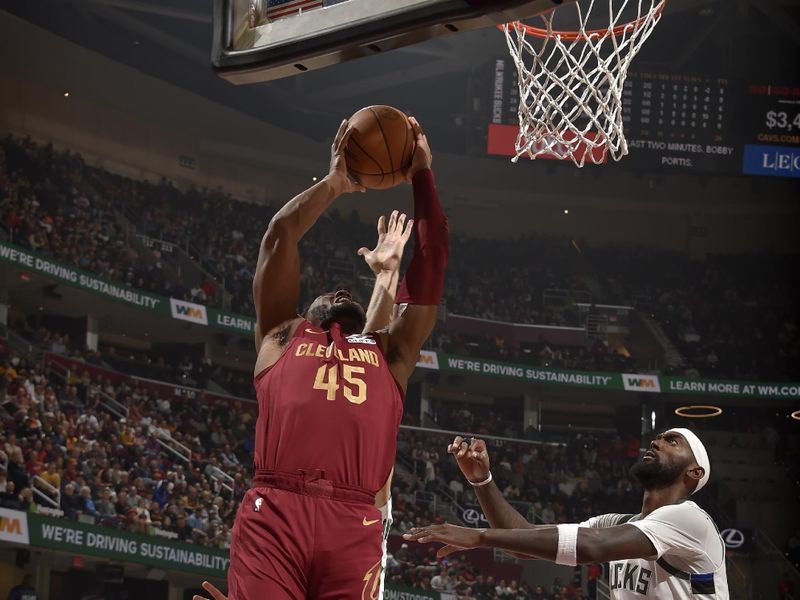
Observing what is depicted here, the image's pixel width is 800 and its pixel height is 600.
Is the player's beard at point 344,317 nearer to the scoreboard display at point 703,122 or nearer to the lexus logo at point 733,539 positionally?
the scoreboard display at point 703,122

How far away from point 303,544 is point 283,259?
85 centimetres

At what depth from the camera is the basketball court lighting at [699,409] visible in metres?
20.9

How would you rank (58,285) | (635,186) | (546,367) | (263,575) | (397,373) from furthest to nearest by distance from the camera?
(635,186), (546,367), (58,285), (397,373), (263,575)

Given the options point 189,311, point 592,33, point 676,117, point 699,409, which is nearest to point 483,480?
point 592,33

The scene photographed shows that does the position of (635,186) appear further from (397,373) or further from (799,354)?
(397,373)

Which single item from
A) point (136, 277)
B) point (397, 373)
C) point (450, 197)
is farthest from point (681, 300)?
point (397, 373)

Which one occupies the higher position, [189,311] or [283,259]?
[189,311]

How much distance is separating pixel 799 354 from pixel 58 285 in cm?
1425

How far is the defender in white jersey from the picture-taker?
3697mm

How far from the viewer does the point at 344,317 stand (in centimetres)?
333

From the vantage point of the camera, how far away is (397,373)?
327cm

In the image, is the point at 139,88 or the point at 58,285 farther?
the point at 139,88

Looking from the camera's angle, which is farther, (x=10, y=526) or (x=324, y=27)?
(x=10, y=526)

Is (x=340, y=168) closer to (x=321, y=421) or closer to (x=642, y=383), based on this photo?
(x=321, y=421)
